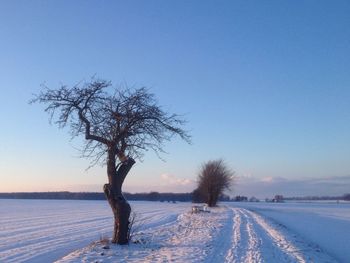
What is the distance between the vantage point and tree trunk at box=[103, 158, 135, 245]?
1825cm

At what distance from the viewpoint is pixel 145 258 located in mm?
14898

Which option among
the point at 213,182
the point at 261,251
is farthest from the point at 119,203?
the point at 213,182

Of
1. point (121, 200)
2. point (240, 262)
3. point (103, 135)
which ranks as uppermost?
point (103, 135)

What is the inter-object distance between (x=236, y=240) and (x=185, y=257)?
6.73 m

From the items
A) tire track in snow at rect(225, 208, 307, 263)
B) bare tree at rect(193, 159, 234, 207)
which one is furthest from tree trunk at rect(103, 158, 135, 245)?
bare tree at rect(193, 159, 234, 207)

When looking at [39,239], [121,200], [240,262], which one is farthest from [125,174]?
[39,239]

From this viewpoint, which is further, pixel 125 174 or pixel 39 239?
pixel 39 239

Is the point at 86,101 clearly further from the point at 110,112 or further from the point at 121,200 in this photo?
the point at 121,200

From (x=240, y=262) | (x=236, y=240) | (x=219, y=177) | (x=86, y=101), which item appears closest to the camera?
(x=240, y=262)

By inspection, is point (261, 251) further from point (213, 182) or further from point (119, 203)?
point (213, 182)

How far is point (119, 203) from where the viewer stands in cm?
1839

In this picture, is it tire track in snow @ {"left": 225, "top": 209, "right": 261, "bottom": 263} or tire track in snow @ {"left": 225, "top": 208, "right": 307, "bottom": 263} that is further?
tire track in snow @ {"left": 225, "top": 208, "right": 307, "bottom": 263}

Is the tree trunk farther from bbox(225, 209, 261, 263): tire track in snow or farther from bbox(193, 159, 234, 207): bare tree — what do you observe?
bbox(193, 159, 234, 207): bare tree

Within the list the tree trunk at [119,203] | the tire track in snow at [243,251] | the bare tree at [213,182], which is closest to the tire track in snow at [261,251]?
the tire track in snow at [243,251]
